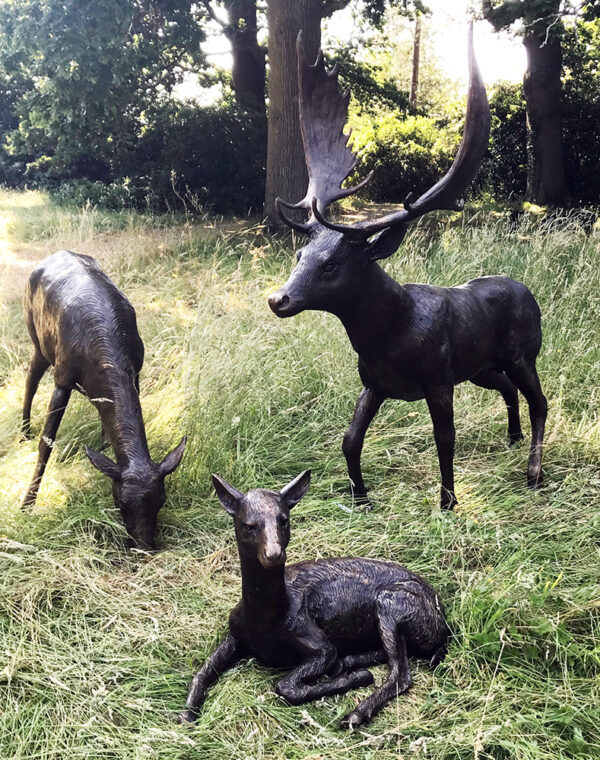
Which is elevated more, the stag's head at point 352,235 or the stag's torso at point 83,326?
the stag's head at point 352,235

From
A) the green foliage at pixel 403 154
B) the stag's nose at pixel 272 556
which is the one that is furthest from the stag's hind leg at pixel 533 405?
the green foliage at pixel 403 154

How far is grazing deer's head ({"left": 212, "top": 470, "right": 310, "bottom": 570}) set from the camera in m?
2.49

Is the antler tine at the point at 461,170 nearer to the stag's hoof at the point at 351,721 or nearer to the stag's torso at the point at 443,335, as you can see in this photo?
the stag's torso at the point at 443,335

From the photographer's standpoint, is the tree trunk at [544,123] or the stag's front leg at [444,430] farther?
the tree trunk at [544,123]

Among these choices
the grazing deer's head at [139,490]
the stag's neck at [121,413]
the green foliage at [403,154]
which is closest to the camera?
the grazing deer's head at [139,490]

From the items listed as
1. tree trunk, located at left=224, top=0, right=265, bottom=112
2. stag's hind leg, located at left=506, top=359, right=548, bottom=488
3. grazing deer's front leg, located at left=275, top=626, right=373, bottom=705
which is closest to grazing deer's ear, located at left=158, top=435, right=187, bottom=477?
grazing deer's front leg, located at left=275, top=626, right=373, bottom=705

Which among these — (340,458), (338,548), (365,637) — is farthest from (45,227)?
(365,637)

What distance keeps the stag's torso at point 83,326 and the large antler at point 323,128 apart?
4.23ft

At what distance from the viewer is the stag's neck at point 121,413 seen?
3775mm

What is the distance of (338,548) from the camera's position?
3.71 meters

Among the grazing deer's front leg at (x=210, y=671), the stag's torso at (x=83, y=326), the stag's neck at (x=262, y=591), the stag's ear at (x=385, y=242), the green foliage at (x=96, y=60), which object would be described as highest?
the green foliage at (x=96, y=60)

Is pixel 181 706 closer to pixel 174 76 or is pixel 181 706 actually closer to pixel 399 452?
pixel 399 452

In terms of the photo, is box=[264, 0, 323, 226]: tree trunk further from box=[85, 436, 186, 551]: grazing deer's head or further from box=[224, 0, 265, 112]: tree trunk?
box=[85, 436, 186, 551]: grazing deer's head

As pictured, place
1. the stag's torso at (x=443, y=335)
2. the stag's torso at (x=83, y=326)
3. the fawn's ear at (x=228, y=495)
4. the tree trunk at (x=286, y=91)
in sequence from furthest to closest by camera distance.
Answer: the tree trunk at (x=286, y=91) < the stag's torso at (x=83, y=326) < the stag's torso at (x=443, y=335) < the fawn's ear at (x=228, y=495)
